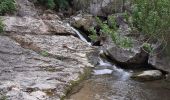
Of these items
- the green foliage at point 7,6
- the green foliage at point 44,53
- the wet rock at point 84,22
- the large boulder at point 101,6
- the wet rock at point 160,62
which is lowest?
the wet rock at point 160,62

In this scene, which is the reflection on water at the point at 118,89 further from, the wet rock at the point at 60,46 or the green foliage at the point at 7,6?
the green foliage at the point at 7,6

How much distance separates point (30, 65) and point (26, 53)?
2202 mm

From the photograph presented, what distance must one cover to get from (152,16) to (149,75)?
14.3 ft

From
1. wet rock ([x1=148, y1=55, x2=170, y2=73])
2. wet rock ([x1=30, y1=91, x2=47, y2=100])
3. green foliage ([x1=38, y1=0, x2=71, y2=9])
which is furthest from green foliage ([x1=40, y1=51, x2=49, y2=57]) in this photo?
green foliage ([x1=38, y1=0, x2=71, y2=9])

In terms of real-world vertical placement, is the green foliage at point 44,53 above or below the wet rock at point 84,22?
below

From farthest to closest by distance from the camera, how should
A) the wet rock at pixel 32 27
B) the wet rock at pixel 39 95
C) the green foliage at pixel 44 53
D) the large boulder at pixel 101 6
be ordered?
the large boulder at pixel 101 6 < the wet rock at pixel 32 27 < the green foliage at pixel 44 53 < the wet rock at pixel 39 95

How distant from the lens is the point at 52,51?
2056 cm

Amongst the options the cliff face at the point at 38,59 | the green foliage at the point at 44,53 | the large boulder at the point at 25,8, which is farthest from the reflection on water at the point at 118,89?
the large boulder at the point at 25,8

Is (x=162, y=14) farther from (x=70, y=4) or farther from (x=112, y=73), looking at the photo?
(x=70, y=4)

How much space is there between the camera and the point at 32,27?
23859 mm

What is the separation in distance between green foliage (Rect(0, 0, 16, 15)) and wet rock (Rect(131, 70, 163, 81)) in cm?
1265

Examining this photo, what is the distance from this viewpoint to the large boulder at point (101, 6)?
31.0m

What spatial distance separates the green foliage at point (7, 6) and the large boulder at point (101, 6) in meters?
8.57

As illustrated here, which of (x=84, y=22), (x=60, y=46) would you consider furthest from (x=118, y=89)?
(x=84, y=22)
